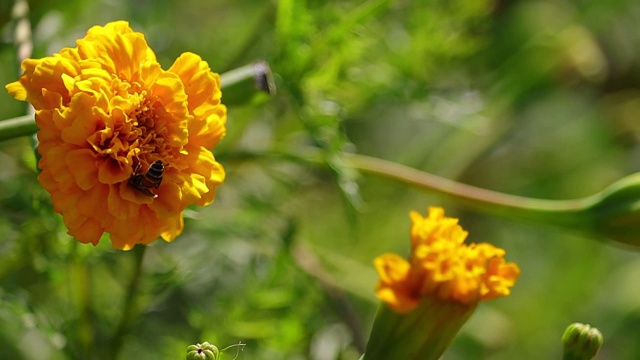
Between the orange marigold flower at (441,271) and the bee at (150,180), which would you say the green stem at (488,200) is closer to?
the orange marigold flower at (441,271)

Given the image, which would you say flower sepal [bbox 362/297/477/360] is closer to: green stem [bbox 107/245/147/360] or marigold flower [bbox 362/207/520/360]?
marigold flower [bbox 362/207/520/360]

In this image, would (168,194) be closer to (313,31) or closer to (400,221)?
(313,31)

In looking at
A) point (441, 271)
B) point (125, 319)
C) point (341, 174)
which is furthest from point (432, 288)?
point (125, 319)

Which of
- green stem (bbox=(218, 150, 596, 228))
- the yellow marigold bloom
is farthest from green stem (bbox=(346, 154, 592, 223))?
the yellow marigold bloom

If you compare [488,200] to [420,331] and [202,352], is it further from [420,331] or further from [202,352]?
[202,352]

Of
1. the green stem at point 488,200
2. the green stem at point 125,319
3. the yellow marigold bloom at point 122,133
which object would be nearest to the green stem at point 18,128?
the yellow marigold bloom at point 122,133
